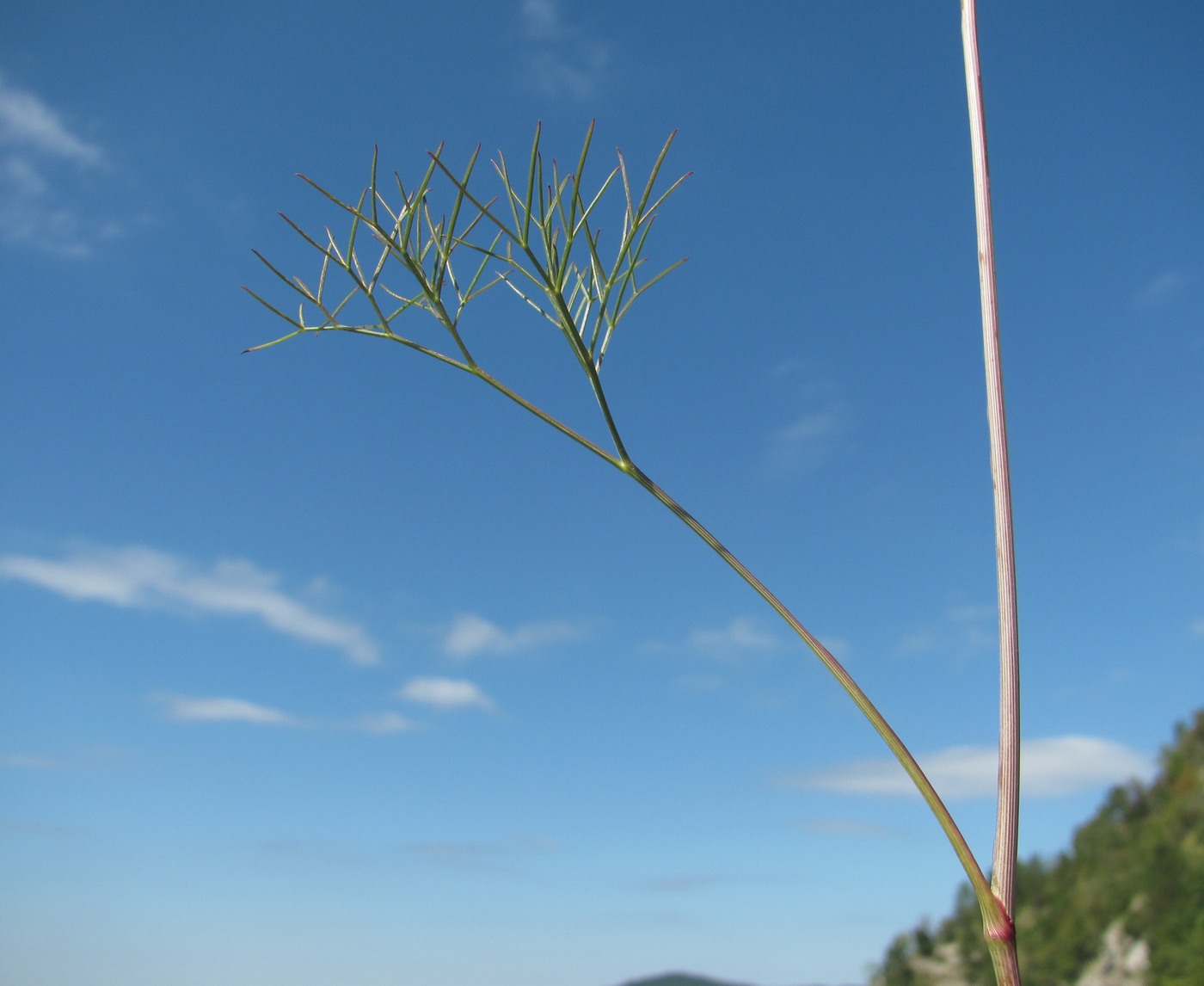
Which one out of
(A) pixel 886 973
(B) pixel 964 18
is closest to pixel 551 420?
(B) pixel 964 18

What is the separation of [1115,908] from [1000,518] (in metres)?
14.0

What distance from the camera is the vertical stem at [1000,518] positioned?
631 millimetres

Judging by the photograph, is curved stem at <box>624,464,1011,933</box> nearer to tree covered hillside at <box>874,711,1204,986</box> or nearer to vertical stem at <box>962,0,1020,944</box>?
vertical stem at <box>962,0,1020,944</box>

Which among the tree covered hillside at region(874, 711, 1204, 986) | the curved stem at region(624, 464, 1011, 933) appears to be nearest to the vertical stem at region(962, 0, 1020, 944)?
the curved stem at region(624, 464, 1011, 933)

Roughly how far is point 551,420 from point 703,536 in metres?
0.17

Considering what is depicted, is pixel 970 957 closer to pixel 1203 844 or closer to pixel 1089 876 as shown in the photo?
pixel 1089 876

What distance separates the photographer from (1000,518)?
69cm

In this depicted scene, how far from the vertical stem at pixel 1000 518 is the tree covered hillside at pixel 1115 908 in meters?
10.2

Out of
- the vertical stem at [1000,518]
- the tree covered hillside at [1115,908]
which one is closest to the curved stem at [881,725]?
the vertical stem at [1000,518]

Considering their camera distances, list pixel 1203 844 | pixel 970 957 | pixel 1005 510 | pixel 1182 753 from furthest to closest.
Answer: pixel 970 957, pixel 1182 753, pixel 1203 844, pixel 1005 510

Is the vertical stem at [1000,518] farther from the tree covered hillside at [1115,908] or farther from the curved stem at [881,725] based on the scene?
the tree covered hillside at [1115,908]

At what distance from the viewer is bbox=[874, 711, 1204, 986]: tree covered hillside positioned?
1034cm

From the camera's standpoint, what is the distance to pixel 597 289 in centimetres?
115

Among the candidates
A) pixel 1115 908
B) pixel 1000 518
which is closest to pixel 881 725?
pixel 1000 518
